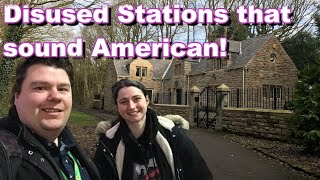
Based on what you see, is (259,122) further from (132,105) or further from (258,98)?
(132,105)

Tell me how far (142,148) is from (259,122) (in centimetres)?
1095

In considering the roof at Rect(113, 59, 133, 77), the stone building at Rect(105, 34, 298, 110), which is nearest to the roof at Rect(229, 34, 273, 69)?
the stone building at Rect(105, 34, 298, 110)

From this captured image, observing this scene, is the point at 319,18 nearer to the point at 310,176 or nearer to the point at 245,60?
the point at 245,60

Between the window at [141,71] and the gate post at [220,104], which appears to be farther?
the window at [141,71]

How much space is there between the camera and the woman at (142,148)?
8.20 ft

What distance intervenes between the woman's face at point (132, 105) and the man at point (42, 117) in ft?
3.22

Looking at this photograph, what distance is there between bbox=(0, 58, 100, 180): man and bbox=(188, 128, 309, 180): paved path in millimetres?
5564

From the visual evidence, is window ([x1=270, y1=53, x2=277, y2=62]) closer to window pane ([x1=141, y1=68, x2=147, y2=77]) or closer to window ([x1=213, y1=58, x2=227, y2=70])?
window ([x1=213, y1=58, x2=227, y2=70])

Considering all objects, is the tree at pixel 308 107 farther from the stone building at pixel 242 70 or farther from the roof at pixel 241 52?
the roof at pixel 241 52

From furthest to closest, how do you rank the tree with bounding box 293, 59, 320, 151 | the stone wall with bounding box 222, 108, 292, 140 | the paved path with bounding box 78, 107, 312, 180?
the stone wall with bounding box 222, 108, 292, 140, the tree with bounding box 293, 59, 320, 151, the paved path with bounding box 78, 107, 312, 180

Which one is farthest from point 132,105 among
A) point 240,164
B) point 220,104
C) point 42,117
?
point 220,104

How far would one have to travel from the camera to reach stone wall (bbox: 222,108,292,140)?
11.4 metres

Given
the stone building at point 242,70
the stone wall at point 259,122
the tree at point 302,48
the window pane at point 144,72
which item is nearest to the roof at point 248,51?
the stone building at point 242,70

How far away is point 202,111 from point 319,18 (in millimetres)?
14510
